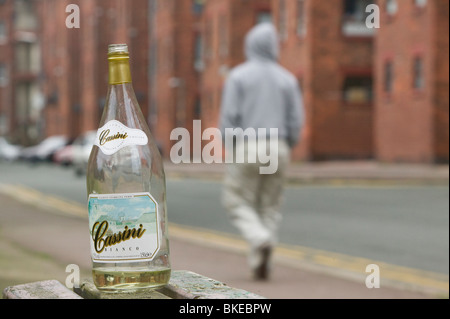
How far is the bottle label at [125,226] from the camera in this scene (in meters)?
1.60

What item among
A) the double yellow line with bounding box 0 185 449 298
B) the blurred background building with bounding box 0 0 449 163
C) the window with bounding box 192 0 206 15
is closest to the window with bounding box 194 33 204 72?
the blurred background building with bounding box 0 0 449 163

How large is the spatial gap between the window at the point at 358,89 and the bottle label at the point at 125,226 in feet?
117

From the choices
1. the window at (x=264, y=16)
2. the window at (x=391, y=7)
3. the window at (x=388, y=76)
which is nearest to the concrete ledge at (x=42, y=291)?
the window at (x=391, y=7)

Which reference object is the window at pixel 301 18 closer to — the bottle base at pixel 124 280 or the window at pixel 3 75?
the bottle base at pixel 124 280

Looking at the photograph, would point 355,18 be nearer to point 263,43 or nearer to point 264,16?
point 264,16

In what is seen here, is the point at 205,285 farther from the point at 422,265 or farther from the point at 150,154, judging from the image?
the point at 422,265

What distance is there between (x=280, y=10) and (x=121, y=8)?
904 centimetres

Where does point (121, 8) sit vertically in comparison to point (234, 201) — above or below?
above

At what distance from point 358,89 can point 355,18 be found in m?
2.70

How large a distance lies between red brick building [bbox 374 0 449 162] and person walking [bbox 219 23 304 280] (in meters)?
21.5

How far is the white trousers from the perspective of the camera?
6.93 m

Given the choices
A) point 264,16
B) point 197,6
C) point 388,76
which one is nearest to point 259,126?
point 388,76

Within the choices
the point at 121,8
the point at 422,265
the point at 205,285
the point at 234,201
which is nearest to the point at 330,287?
the point at 234,201

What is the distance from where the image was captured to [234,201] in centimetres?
712
